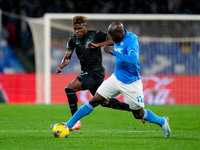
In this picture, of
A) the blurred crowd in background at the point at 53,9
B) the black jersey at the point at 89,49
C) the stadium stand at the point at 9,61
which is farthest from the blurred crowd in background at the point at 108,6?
the black jersey at the point at 89,49

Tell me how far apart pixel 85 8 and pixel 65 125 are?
1459cm

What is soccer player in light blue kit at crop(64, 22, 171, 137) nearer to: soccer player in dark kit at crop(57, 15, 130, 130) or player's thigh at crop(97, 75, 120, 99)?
player's thigh at crop(97, 75, 120, 99)

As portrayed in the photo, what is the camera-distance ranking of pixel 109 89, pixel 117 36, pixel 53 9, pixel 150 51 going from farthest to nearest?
pixel 53 9 < pixel 150 51 < pixel 109 89 < pixel 117 36

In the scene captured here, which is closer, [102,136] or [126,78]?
[126,78]

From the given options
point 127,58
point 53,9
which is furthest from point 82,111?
point 53,9

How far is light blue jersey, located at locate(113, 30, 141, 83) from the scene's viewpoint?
6.65 m

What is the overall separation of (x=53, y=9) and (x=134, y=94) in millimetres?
15365

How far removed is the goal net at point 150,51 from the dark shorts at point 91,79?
7.64 m

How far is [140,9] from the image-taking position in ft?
68.1

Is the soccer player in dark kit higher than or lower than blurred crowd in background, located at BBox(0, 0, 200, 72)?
higher

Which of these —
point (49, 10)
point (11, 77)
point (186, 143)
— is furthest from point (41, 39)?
Result: point (186, 143)

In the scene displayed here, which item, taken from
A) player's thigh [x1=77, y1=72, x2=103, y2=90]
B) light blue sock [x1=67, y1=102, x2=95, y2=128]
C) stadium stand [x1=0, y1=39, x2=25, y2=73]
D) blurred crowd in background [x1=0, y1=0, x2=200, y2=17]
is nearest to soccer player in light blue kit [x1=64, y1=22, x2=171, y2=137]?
light blue sock [x1=67, y1=102, x2=95, y2=128]

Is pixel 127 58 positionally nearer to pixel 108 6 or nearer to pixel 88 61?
pixel 88 61

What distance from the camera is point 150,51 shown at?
16969 millimetres
